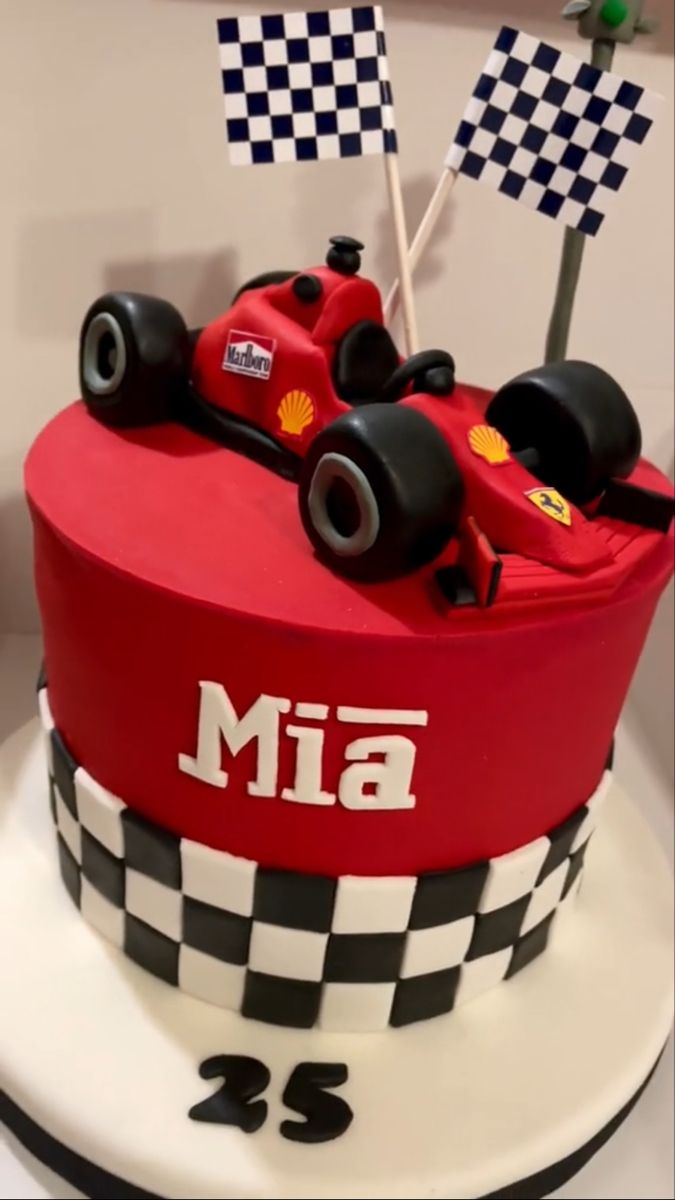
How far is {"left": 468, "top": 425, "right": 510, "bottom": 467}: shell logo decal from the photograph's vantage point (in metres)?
0.82

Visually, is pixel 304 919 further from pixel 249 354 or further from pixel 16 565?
pixel 16 565

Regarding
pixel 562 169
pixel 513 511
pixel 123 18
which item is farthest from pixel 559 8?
pixel 513 511

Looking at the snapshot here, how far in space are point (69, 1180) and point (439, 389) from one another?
74 centimetres

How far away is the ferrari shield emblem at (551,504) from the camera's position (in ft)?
2.62

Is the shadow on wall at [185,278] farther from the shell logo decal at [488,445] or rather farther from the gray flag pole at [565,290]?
the shell logo decal at [488,445]

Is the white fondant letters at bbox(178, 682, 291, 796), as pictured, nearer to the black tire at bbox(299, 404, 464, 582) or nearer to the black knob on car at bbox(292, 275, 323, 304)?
the black tire at bbox(299, 404, 464, 582)

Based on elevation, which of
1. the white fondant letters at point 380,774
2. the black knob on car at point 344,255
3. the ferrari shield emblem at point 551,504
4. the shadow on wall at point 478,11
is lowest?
the white fondant letters at point 380,774

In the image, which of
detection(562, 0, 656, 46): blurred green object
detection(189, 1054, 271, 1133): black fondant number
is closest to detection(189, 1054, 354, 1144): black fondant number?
detection(189, 1054, 271, 1133): black fondant number

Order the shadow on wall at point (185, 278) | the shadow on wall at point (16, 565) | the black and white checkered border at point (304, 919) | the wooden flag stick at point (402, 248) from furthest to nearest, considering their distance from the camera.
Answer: the shadow on wall at point (16, 565) < the shadow on wall at point (185, 278) < the wooden flag stick at point (402, 248) < the black and white checkered border at point (304, 919)

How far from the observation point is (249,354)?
0.96 m

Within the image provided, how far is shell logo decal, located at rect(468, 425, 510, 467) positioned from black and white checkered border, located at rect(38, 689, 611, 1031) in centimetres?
34

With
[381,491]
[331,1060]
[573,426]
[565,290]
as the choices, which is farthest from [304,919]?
[565,290]

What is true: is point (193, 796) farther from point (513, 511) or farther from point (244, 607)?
point (513, 511)

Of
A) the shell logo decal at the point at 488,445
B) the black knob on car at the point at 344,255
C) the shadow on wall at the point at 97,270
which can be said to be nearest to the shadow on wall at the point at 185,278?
the shadow on wall at the point at 97,270
